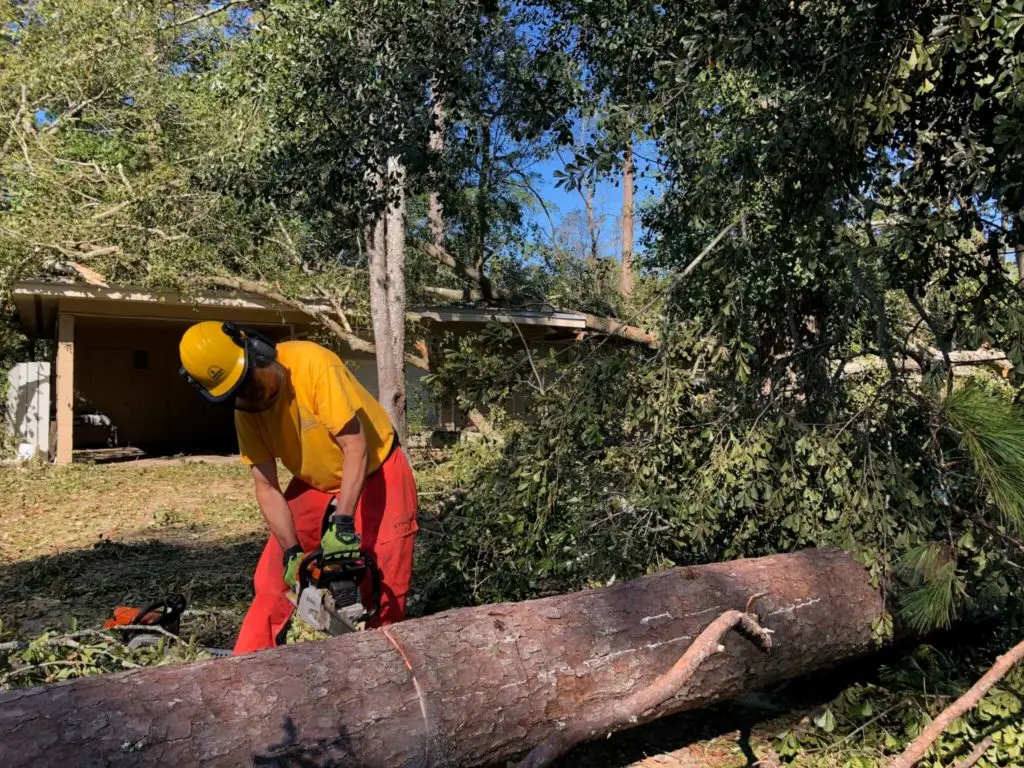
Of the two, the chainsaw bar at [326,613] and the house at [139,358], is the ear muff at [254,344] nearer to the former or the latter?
the chainsaw bar at [326,613]

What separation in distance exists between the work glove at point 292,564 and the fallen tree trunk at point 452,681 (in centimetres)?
67

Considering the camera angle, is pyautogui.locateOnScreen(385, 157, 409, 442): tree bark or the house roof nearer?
pyautogui.locateOnScreen(385, 157, 409, 442): tree bark

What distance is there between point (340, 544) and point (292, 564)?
1.09 ft

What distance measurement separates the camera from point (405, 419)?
11.1 meters

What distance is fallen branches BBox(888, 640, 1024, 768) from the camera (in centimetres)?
219

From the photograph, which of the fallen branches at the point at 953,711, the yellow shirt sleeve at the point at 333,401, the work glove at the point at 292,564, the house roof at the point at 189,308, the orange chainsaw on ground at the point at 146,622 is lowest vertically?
the orange chainsaw on ground at the point at 146,622

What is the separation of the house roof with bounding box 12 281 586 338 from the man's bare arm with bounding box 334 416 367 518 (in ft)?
26.4

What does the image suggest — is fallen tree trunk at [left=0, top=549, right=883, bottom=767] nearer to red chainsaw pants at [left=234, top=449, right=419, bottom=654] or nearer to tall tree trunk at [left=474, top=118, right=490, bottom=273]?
red chainsaw pants at [left=234, top=449, right=419, bottom=654]

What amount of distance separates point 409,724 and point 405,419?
9.14 metres

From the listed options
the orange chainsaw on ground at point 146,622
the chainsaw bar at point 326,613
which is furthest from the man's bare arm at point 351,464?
the orange chainsaw on ground at point 146,622

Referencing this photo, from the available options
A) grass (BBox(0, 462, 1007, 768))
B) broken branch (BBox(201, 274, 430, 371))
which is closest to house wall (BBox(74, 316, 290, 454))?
broken branch (BBox(201, 274, 430, 371))

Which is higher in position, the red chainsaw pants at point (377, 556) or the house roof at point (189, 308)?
the house roof at point (189, 308)

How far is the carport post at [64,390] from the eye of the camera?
470 inches

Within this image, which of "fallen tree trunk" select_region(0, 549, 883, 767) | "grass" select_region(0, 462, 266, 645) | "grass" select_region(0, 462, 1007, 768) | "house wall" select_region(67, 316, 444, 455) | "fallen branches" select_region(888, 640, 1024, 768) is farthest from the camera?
"house wall" select_region(67, 316, 444, 455)
